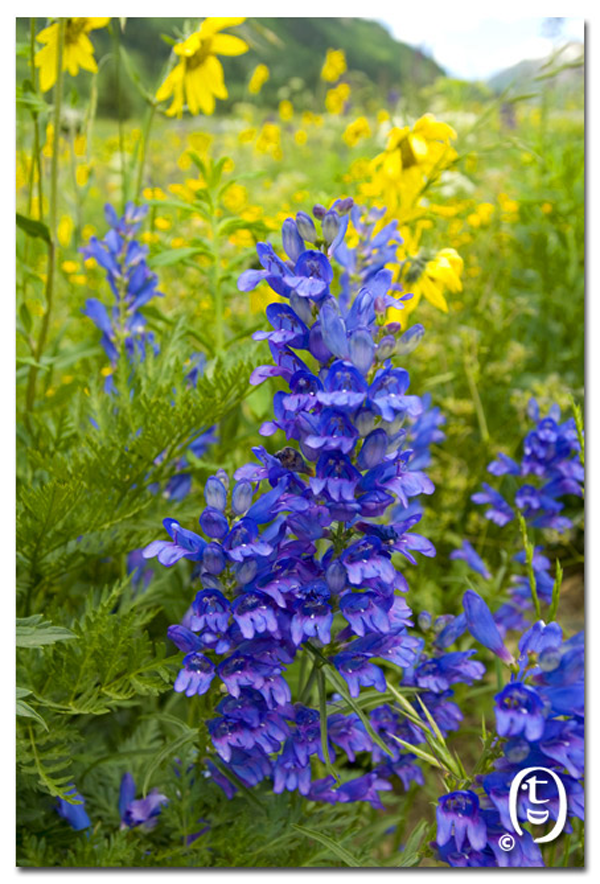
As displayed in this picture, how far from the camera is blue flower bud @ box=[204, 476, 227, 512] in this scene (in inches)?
33.4


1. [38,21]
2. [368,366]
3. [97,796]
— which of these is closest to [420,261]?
[368,366]

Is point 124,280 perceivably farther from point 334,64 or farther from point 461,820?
point 461,820

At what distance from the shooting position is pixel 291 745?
93 cm

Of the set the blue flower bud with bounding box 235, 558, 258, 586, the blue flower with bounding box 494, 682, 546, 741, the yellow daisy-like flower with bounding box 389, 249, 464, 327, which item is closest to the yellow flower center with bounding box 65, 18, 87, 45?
the yellow daisy-like flower with bounding box 389, 249, 464, 327

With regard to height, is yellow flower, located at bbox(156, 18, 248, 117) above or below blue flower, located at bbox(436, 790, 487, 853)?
above

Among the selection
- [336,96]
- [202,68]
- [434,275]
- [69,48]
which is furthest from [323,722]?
[336,96]

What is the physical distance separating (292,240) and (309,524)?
0.97ft

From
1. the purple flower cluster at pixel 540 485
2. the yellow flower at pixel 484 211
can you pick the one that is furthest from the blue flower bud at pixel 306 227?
the yellow flower at pixel 484 211

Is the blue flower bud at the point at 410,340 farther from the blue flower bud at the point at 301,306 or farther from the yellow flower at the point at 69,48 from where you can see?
the yellow flower at the point at 69,48

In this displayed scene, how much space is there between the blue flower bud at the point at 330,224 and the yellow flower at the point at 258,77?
1084 millimetres

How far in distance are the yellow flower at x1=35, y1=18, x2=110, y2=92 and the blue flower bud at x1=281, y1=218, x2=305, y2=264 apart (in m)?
0.75

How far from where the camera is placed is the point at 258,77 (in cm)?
176

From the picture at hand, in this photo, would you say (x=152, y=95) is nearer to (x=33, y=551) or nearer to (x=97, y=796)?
(x=33, y=551)

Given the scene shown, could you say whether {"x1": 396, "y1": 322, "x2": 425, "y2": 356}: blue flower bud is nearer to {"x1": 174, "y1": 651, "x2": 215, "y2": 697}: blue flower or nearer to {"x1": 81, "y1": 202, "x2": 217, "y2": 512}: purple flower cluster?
{"x1": 174, "y1": 651, "x2": 215, "y2": 697}: blue flower
